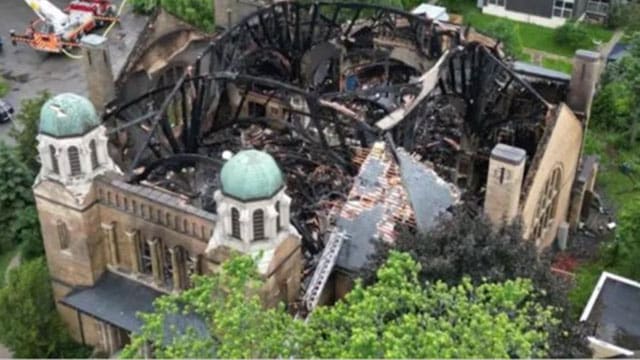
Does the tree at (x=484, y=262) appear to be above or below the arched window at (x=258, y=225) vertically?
below

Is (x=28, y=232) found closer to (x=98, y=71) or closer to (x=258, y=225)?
(x=98, y=71)

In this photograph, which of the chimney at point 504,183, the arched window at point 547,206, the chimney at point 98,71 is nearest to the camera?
the chimney at point 504,183

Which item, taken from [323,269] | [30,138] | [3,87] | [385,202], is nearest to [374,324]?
[323,269]

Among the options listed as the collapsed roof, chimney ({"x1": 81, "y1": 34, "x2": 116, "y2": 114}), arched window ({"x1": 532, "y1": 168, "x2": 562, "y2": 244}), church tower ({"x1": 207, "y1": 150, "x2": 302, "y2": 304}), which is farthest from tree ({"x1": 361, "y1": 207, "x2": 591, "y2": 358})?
chimney ({"x1": 81, "y1": 34, "x2": 116, "y2": 114})

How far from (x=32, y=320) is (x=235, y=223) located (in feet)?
41.2

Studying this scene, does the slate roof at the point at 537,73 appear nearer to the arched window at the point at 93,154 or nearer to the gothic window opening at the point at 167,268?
the gothic window opening at the point at 167,268

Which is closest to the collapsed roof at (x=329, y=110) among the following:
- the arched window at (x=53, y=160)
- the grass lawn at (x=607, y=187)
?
the arched window at (x=53, y=160)

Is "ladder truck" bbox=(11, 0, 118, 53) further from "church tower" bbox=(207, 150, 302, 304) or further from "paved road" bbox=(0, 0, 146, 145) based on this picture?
"church tower" bbox=(207, 150, 302, 304)

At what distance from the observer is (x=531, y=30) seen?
81625 millimetres

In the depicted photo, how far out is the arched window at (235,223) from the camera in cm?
3425

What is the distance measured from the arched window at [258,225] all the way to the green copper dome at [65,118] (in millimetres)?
8622

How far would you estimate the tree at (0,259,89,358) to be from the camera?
4053cm

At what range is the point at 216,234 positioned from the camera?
3544 centimetres

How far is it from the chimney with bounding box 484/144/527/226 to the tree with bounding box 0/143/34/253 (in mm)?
27039
